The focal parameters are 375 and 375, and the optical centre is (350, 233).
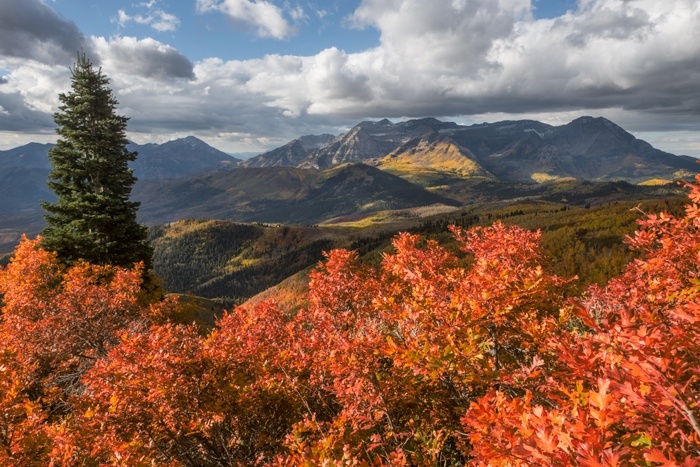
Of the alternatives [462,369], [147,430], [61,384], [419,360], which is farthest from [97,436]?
[61,384]

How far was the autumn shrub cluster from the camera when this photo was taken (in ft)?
13.8

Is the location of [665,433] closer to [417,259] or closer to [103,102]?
[417,259]

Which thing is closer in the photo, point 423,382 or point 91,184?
point 423,382

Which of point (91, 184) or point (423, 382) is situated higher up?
point (91, 184)

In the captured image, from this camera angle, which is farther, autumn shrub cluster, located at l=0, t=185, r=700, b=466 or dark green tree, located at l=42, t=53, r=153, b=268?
dark green tree, located at l=42, t=53, r=153, b=268

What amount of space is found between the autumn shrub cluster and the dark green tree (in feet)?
77.0

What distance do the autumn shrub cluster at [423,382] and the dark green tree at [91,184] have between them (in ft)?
77.0

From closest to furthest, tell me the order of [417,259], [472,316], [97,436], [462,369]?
[462,369]
[472,316]
[97,436]
[417,259]

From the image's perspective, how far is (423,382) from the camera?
34.0 ft

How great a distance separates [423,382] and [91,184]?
128 ft

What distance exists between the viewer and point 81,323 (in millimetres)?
20469

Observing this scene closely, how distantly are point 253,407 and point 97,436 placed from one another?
160 inches

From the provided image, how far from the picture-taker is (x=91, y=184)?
36.7 meters

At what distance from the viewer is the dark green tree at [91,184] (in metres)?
34.0
